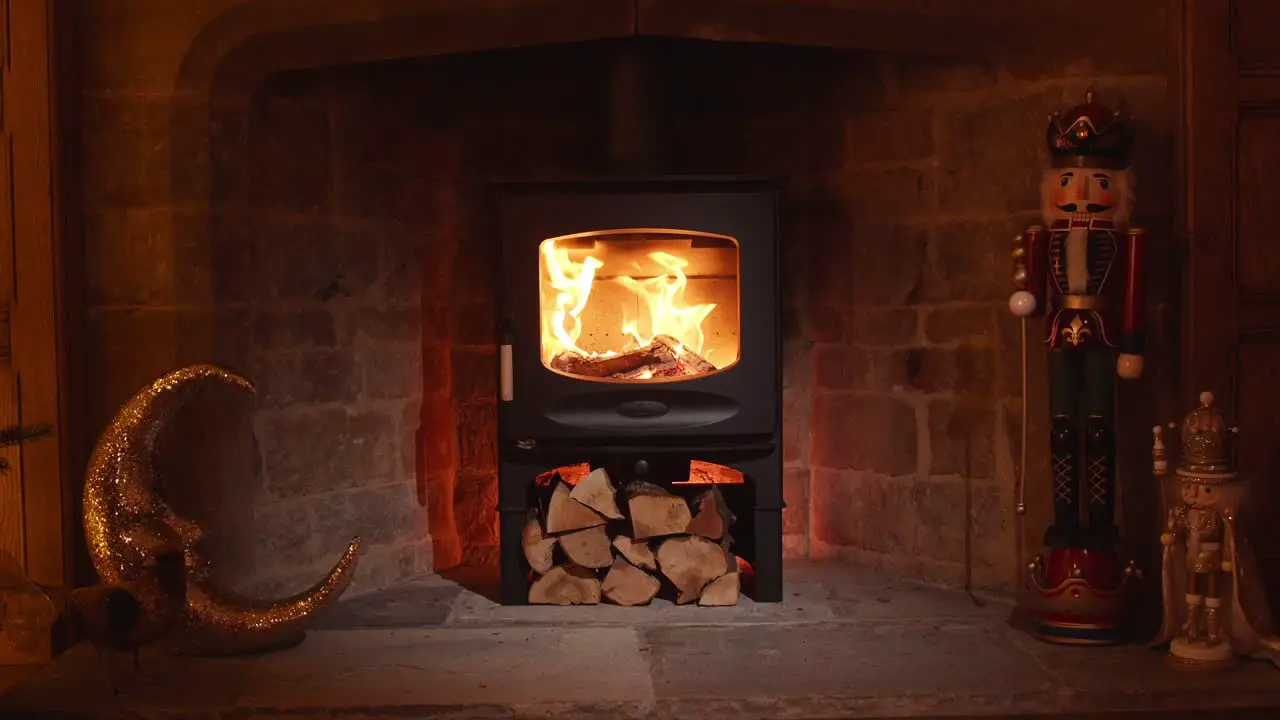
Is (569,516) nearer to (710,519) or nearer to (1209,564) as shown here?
(710,519)

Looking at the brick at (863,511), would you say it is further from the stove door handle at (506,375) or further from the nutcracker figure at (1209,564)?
the stove door handle at (506,375)

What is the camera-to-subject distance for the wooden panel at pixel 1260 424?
2.98 meters

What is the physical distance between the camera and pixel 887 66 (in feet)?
11.2

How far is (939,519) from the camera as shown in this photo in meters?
3.36

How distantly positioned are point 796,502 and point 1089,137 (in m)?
1.38

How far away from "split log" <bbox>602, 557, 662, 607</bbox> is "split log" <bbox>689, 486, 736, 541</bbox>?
16 cm

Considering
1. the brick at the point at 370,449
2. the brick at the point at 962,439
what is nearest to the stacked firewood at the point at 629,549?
the brick at the point at 370,449

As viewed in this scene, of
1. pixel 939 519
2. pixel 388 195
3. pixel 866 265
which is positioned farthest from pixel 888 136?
pixel 388 195

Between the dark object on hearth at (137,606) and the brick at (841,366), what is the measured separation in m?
1.82

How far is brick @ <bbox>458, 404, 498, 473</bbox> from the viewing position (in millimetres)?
3695

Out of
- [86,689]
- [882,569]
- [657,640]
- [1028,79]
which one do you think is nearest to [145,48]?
[86,689]

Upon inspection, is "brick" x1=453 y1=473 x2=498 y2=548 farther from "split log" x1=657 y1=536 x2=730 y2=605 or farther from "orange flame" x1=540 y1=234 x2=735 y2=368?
"split log" x1=657 y1=536 x2=730 y2=605

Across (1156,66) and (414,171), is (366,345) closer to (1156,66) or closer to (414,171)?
(414,171)

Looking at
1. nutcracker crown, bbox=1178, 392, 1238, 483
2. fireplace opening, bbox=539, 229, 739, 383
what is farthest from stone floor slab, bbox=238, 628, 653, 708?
nutcracker crown, bbox=1178, 392, 1238, 483
